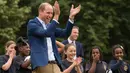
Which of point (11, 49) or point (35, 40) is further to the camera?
point (11, 49)

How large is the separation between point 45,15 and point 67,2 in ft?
46.3

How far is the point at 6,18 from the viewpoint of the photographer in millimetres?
18734

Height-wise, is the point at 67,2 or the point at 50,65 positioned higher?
the point at 50,65

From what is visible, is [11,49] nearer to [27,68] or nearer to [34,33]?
[27,68]

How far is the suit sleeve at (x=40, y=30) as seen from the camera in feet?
20.7

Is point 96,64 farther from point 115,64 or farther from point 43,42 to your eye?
point 43,42

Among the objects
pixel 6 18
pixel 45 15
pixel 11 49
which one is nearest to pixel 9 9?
pixel 6 18

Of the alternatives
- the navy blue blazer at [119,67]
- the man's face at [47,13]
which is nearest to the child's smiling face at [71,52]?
the navy blue blazer at [119,67]

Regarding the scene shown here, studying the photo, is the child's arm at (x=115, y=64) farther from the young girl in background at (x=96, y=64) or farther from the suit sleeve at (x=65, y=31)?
the suit sleeve at (x=65, y=31)

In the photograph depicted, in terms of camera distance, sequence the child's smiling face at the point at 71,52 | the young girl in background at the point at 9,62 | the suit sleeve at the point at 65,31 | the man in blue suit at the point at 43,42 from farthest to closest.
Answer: the child's smiling face at the point at 71,52 < the young girl in background at the point at 9,62 < the suit sleeve at the point at 65,31 < the man in blue suit at the point at 43,42

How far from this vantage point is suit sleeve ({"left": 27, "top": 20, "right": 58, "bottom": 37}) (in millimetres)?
6320

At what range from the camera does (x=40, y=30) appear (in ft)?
21.1

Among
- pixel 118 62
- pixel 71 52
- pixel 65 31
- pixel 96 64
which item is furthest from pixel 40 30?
pixel 118 62

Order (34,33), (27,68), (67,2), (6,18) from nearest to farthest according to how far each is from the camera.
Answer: (34,33) < (27,68) < (6,18) < (67,2)
